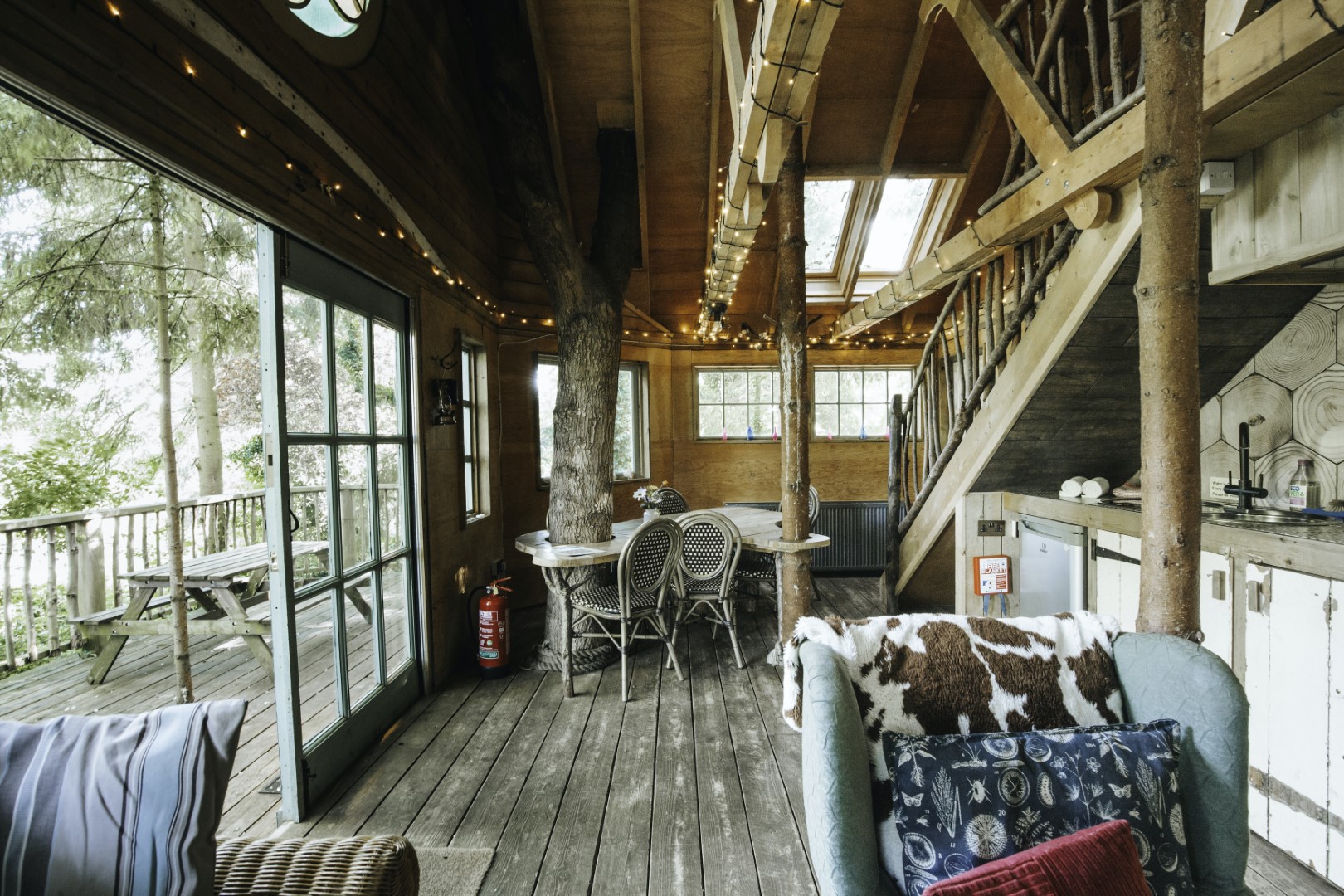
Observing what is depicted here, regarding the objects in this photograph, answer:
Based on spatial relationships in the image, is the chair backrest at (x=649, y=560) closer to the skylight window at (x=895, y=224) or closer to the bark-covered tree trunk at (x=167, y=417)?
the bark-covered tree trunk at (x=167, y=417)

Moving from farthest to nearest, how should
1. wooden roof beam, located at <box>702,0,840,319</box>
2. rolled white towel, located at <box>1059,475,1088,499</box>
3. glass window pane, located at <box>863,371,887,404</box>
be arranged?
glass window pane, located at <box>863,371,887,404</box>, rolled white towel, located at <box>1059,475,1088,499</box>, wooden roof beam, located at <box>702,0,840,319</box>

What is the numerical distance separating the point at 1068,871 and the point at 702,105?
16.2 feet

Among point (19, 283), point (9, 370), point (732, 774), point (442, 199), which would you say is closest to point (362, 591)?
point (732, 774)

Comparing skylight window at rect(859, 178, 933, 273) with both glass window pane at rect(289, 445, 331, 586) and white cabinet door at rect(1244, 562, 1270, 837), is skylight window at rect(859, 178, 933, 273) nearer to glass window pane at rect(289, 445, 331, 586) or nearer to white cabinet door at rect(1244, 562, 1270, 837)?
white cabinet door at rect(1244, 562, 1270, 837)

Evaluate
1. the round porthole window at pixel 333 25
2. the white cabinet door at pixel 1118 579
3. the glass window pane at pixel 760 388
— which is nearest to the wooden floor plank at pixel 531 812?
the white cabinet door at pixel 1118 579

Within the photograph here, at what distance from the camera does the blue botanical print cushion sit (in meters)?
1.19

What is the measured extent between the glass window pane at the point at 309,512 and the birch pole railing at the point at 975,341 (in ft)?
11.1

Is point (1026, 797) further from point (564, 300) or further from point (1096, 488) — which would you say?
point (564, 300)

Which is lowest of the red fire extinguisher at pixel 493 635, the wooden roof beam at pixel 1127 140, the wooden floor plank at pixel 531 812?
the wooden floor plank at pixel 531 812

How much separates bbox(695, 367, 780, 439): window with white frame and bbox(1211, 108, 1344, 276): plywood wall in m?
4.57

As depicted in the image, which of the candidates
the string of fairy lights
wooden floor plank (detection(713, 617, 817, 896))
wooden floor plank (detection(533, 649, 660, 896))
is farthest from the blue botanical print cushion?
the string of fairy lights

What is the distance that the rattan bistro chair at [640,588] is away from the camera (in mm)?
3240

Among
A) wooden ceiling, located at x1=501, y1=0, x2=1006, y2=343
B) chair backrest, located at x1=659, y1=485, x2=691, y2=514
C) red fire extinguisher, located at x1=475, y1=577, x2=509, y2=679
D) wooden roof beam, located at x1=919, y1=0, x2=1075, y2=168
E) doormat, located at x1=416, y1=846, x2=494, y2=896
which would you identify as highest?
wooden ceiling, located at x1=501, y1=0, x2=1006, y2=343

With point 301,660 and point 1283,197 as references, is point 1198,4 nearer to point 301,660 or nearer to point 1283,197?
point 1283,197
